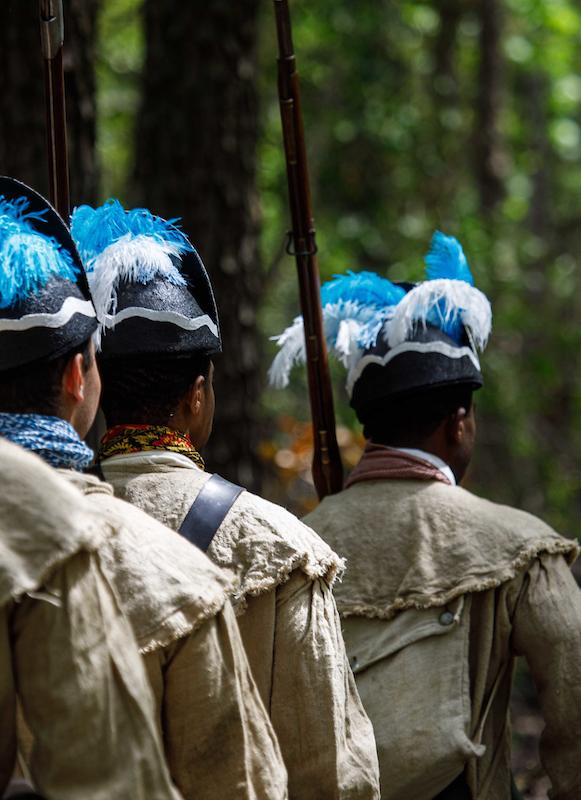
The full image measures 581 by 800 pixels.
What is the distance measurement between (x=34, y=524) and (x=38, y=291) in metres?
0.59

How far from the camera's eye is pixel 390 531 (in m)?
3.56

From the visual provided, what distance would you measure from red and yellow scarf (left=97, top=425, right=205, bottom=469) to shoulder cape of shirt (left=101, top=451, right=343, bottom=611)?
0.02m

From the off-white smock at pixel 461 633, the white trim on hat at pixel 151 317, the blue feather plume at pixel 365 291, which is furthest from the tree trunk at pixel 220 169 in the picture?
the white trim on hat at pixel 151 317

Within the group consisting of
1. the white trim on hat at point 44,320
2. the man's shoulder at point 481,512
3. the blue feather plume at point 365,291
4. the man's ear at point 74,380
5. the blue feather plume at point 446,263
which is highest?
the blue feather plume at point 446,263

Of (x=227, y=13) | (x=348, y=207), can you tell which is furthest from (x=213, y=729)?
(x=348, y=207)

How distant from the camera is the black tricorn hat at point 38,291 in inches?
88.0

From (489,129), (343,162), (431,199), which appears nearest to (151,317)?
(343,162)

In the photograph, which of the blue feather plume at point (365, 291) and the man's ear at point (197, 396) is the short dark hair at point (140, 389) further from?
the blue feather plume at point (365, 291)

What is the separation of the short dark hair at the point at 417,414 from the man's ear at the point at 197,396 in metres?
0.94

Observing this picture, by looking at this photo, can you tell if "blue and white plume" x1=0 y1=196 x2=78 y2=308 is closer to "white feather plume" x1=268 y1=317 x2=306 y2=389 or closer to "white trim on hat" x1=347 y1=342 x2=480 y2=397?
"white trim on hat" x1=347 y1=342 x2=480 y2=397

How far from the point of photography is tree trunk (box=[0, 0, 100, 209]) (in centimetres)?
466

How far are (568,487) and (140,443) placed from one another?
931 cm

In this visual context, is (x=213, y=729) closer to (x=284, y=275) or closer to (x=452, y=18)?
(x=284, y=275)

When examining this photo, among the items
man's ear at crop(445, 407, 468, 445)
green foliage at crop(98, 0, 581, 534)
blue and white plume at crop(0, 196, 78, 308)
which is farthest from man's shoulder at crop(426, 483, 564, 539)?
green foliage at crop(98, 0, 581, 534)
